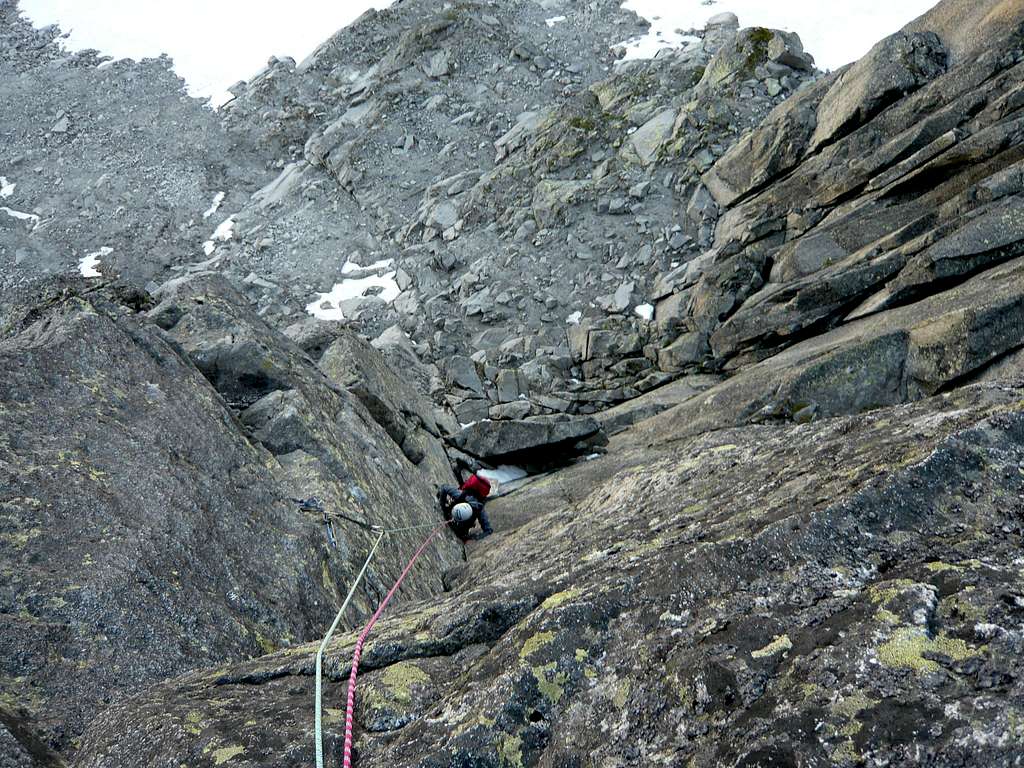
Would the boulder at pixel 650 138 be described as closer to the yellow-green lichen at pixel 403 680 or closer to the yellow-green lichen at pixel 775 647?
the yellow-green lichen at pixel 403 680

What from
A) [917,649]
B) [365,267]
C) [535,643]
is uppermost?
[365,267]

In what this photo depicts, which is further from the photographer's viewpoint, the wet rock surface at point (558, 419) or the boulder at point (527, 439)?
the boulder at point (527, 439)

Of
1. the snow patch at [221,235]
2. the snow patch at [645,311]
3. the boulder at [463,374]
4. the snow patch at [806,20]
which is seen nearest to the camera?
the snow patch at [645,311]

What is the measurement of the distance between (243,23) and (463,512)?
5527 centimetres

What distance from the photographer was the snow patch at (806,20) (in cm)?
3597

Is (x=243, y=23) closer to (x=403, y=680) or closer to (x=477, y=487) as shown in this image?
(x=477, y=487)

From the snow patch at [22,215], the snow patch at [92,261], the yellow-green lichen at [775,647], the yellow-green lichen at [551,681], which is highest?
the snow patch at [22,215]

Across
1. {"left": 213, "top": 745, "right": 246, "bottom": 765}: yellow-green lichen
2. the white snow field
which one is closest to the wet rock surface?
{"left": 213, "top": 745, "right": 246, "bottom": 765}: yellow-green lichen

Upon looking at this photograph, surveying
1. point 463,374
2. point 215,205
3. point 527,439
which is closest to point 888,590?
point 527,439

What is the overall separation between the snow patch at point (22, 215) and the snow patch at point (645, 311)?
32.3m

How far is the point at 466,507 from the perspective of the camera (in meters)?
13.8

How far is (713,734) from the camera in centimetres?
326

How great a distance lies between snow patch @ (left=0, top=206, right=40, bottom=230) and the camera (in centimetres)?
3819

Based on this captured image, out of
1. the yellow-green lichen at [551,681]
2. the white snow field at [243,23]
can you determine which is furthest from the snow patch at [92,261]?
the yellow-green lichen at [551,681]
